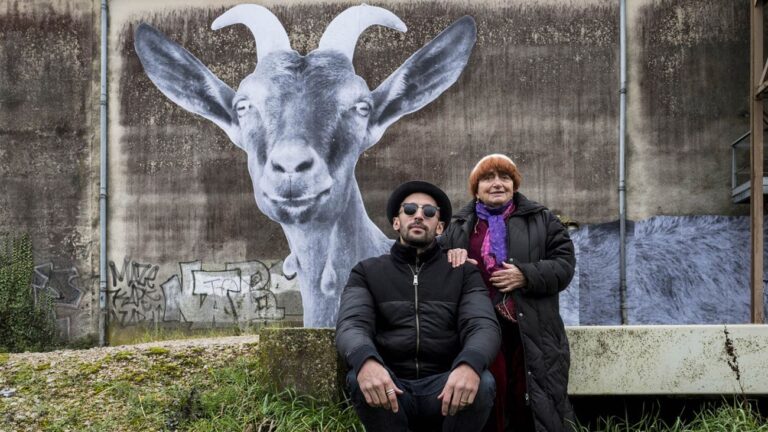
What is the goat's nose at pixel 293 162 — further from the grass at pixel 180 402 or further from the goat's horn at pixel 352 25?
the grass at pixel 180 402

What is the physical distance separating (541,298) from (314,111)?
959 cm

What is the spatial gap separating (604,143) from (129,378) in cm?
964

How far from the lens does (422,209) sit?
3.92 m

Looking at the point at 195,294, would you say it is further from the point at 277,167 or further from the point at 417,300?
the point at 417,300

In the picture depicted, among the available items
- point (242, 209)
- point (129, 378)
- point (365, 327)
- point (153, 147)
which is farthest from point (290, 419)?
point (153, 147)

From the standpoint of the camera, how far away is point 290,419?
450 cm

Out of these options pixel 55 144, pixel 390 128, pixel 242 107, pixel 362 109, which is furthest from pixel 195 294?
pixel 390 128

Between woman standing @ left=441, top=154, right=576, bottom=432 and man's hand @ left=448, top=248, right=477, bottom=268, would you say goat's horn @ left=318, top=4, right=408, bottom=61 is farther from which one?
man's hand @ left=448, top=248, right=477, bottom=268

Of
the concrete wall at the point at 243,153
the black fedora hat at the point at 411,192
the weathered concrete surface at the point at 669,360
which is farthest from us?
the concrete wall at the point at 243,153

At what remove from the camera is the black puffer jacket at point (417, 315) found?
12.0 ft

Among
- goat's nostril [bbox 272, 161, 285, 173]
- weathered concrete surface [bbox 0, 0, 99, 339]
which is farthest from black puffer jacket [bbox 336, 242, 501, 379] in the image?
weathered concrete surface [bbox 0, 0, 99, 339]

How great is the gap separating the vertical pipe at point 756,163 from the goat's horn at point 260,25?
766 centimetres

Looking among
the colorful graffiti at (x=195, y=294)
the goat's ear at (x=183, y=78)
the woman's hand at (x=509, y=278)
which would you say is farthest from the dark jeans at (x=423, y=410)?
the goat's ear at (x=183, y=78)

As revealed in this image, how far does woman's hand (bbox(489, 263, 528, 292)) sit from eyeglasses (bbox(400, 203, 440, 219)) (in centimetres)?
47
